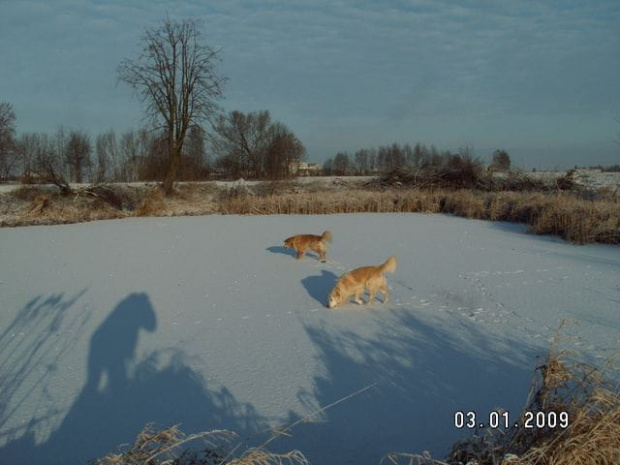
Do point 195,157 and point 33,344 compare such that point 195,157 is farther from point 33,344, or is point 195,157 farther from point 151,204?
point 33,344

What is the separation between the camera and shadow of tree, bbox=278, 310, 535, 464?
3.16 m

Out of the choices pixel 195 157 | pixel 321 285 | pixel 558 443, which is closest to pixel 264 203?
pixel 321 285

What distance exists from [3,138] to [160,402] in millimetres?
30744

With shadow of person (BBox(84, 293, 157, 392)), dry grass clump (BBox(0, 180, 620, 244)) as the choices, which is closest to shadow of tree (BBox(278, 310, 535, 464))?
shadow of person (BBox(84, 293, 157, 392))

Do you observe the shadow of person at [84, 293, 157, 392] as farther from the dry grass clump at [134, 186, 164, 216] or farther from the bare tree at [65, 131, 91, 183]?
the bare tree at [65, 131, 91, 183]

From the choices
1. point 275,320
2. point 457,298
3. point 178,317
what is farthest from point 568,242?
point 178,317

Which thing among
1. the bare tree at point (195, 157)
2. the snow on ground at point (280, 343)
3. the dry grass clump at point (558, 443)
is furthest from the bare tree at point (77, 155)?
the dry grass clump at point (558, 443)

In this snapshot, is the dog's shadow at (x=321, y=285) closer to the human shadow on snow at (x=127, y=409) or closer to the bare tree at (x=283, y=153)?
the human shadow on snow at (x=127, y=409)

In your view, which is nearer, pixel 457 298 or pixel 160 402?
pixel 160 402

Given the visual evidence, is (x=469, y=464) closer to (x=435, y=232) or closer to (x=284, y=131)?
(x=435, y=232)

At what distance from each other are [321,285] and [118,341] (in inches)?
133

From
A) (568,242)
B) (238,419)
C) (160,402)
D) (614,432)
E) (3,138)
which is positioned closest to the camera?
(614,432)

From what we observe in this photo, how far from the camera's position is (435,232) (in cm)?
1288

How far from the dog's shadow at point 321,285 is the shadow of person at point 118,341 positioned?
7.90ft
